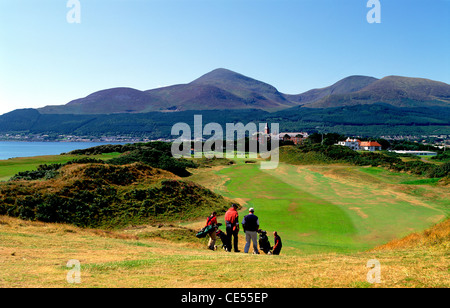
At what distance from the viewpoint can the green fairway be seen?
68.0ft

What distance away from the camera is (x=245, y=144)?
374 ft

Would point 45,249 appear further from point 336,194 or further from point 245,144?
point 245,144

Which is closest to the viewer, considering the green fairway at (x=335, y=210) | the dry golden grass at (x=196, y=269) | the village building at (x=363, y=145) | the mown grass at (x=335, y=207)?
the dry golden grass at (x=196, y=269)

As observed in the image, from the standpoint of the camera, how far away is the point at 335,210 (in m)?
28.8

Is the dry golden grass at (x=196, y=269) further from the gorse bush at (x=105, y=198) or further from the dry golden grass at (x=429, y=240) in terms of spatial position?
the gorse bush at (x=105, y=198)

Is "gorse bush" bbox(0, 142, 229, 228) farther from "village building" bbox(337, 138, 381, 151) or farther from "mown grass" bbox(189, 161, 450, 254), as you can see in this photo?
"village building" bbox(337, 138, 381, 151)

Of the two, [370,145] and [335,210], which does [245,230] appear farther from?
[370,145]

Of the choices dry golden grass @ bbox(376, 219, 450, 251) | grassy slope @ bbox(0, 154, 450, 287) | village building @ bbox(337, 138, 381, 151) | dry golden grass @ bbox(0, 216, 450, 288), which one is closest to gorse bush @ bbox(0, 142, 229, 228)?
grassy slope @ bbox(0, 154, 450, 287)

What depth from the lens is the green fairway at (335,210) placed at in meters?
20.7

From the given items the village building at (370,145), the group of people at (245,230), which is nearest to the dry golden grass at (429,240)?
the group of people at (245,230)
